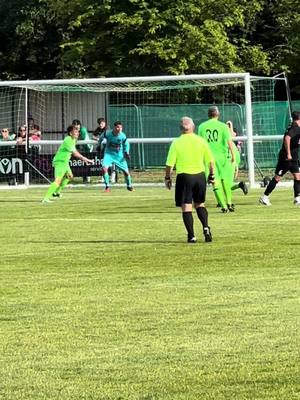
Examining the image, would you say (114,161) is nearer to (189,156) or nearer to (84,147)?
(84,147)

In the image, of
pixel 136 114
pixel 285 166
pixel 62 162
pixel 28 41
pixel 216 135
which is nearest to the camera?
pixel 216 135

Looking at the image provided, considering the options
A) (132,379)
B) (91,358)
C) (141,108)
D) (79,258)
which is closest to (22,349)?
(91,358)

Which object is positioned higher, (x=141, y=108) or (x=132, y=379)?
(x=141, y=108)

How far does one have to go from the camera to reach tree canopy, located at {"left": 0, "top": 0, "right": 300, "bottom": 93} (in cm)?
4562

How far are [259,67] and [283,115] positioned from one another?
7.62 metres

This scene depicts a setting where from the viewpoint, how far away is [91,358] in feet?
26.8

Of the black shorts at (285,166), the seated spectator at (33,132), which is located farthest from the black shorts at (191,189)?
the seated spectator at (33,132)

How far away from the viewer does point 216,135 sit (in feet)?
72.5

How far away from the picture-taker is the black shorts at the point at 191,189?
16266 millimetres

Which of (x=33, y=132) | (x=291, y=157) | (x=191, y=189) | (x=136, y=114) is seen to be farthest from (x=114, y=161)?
(x=191, y=189)

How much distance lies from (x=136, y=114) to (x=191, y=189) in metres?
23.8

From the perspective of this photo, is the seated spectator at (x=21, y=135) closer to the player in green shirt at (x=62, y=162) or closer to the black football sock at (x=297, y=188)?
the player in green shirt at (x=62, y=162)

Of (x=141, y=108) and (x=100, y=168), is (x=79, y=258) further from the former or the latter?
(x=141, y=108)

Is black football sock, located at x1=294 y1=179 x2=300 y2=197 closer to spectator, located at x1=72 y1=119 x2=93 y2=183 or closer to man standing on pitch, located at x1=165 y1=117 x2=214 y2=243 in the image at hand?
man standing on pitch, located at x1=165 y1=117 x2=214 y2=243
